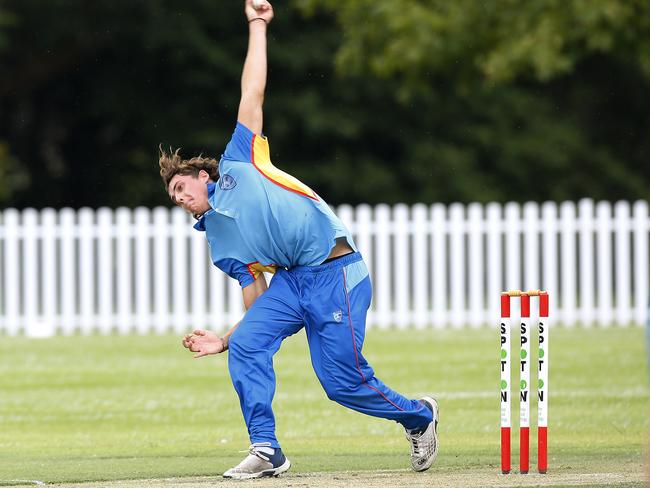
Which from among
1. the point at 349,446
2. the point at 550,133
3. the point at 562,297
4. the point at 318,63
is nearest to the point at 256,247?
the point at 349,446

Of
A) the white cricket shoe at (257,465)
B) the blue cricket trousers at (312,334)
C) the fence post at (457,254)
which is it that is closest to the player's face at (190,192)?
the blue cricket trousers at (312,334)

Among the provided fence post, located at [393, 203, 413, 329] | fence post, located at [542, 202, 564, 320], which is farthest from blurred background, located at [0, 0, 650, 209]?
fence post, located at [542, 202, 564, 320]

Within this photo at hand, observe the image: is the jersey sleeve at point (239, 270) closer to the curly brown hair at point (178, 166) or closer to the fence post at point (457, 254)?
the curly brown hair at point (178, 166)

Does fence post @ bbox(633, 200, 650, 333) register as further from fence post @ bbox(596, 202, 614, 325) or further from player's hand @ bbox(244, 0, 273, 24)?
player's hand @ bbox(244, 0, 273, 24)

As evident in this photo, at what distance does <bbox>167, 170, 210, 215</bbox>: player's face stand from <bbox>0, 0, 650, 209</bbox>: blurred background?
18663mm

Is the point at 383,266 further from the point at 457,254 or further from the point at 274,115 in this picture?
the point at 274,115

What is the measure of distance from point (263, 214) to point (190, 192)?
40 cm

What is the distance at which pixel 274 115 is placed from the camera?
28109 mm

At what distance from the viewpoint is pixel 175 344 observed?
1661 centimetres

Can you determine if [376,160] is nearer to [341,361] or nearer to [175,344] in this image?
[175,344]

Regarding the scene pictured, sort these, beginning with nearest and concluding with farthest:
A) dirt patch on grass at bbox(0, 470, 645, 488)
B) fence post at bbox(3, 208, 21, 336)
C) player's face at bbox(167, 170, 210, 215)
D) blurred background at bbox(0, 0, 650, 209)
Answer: dirt patch on grass at bbox(0, 470, 645, 488) → player's face at bbox(167, 170, 210, 215) → fence post at bbox(3, 208, 21, 336) → blurred background at bbox(0, 0, 650, 209)

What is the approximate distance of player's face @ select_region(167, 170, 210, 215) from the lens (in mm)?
7255

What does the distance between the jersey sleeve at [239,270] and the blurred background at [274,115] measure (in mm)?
18619

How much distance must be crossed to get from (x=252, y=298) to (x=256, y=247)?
1.15ft
